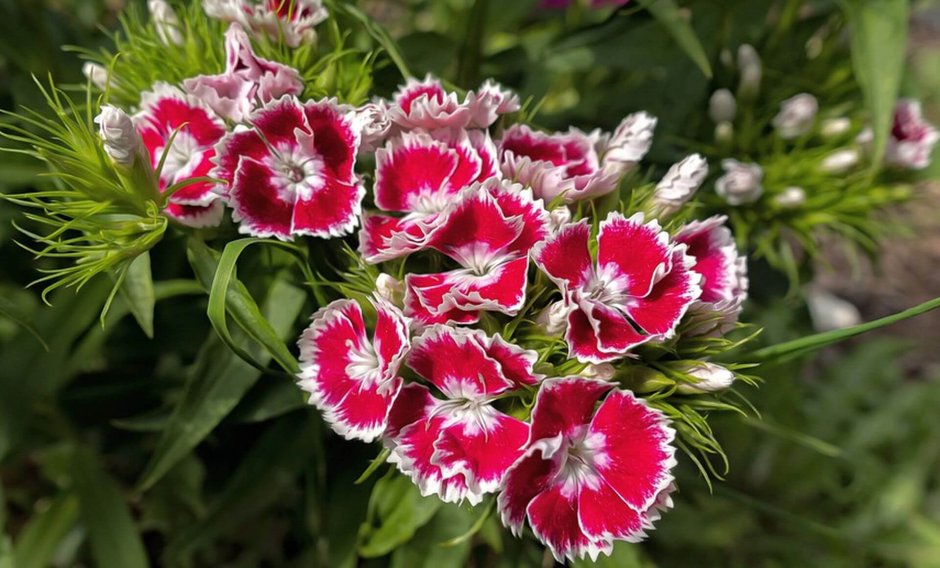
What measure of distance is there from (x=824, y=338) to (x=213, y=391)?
0.69 meters

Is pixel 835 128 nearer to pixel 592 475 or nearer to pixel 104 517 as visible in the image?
pixel 592 475

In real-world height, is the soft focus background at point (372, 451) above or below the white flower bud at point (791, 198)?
below

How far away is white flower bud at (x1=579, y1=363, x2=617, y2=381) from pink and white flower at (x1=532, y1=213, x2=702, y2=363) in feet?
0.10

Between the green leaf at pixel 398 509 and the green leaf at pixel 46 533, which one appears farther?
the green leaf at pixel 46 533

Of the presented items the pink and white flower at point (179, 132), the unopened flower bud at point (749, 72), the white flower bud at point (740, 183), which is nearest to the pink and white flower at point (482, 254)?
the pink and white flower at point (179, 132)

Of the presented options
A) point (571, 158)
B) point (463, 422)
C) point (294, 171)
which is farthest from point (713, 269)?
point (294, 171)

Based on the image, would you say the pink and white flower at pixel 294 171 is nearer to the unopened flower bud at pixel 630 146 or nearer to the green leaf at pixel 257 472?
the unopened flower bud at pixel 630 146

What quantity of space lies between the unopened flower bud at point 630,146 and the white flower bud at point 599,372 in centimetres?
26

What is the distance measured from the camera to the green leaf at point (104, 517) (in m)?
1.28

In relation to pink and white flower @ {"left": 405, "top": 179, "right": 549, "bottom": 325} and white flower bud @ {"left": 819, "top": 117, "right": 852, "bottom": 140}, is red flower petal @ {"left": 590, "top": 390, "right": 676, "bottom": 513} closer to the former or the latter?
pink and white flower @ {"left": 405, "top": 179, "right": 549, "bottom": 325}

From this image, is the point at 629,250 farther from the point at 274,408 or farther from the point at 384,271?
the point at 274,408

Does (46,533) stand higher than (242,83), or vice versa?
(242,83)

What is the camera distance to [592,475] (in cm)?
75

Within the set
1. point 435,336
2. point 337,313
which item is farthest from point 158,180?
point 435,336
